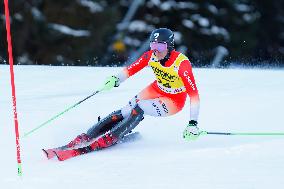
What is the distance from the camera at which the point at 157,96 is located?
602cm

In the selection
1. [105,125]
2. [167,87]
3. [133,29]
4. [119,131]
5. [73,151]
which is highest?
[133,29]

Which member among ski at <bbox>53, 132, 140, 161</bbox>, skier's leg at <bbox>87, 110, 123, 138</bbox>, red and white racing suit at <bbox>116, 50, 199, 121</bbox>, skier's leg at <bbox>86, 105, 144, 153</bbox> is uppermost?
red and white racing suit at <bbox>116, 50, 199, 121</bbox>

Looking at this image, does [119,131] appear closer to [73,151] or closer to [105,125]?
Result: [105,125]

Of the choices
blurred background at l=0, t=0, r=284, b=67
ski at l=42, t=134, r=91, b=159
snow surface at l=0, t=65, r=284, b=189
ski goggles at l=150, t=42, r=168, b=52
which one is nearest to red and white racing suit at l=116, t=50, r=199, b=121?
ski goggles at l=150, t=42, r=168, b=52

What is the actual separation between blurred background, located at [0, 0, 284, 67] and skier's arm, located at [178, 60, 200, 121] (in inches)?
553

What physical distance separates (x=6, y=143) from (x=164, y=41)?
5.77ft

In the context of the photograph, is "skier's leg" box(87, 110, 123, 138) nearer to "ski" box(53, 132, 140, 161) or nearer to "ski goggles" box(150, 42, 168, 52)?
"ski" box(53, 132, 140, 161)

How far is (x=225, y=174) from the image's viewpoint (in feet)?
16.4

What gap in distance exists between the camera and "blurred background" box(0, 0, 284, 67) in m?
21.1

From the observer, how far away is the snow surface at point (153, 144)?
4.89 metres

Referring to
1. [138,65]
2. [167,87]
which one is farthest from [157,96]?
[138,65]

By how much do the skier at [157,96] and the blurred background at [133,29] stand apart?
44.7ft

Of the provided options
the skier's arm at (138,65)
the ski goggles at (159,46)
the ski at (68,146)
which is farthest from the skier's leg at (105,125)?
the ski goggles at (159,46)

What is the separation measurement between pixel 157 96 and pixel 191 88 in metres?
0.50
